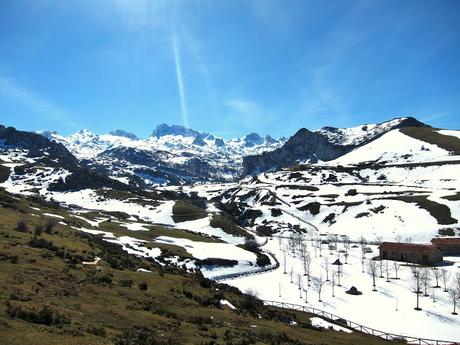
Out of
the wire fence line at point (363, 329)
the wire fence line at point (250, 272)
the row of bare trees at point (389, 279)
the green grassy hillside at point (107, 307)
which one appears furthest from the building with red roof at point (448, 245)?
the green grassy hillside at point (107, 307)

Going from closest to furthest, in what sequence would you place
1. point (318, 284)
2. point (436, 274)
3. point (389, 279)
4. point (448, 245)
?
point (436, 274), point (318, 284), point (389, 279), point (448, 245)

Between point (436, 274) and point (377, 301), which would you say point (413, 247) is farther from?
point (377, 301)

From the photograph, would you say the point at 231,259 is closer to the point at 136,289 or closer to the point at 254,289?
the point at 254,289

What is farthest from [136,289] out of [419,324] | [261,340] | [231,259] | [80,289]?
[231,259]

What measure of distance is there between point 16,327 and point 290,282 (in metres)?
103

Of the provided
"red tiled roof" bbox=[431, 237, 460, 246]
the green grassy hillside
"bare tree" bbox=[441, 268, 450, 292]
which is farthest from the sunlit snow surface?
the green grassy hillside

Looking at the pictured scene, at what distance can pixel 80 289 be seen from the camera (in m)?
43.6

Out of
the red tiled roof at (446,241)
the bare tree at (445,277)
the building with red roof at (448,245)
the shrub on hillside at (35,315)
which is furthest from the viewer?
the red tiled roof at (446,241)

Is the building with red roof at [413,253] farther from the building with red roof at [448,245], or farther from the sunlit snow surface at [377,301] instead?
the building with red roof at [448,245]

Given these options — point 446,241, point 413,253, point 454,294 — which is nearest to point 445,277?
point 454,294

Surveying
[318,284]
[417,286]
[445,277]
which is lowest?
[318,284]

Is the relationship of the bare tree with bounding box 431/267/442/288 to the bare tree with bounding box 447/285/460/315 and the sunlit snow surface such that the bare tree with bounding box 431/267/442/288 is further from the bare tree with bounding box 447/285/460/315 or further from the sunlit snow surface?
the bare tree with bounding box 447/285/460/315

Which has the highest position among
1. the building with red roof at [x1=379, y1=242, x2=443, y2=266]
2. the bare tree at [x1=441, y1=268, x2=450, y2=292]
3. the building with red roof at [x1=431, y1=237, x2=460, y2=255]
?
the building with red roof at [x1=431, y1=237, x2=460, y2=255]

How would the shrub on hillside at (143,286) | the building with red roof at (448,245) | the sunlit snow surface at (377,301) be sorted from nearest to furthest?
the shrub on hillside at (143,286)
the sunlit snow surface at (377,301)
the building with red roof at (448,245)
